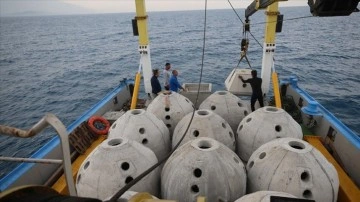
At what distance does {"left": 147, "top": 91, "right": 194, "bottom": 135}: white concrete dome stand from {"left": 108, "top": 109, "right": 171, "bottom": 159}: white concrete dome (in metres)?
1.28

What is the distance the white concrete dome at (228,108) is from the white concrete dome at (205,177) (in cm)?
405

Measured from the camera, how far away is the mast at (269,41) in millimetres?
13516

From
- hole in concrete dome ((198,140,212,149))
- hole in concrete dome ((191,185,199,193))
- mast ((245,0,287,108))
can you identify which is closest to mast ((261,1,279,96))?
mast ((245,0,287,108))

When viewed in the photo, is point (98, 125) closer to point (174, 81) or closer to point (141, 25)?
point (174, 81)

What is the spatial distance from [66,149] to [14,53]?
58.1 metres

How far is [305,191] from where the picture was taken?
21.2 feet

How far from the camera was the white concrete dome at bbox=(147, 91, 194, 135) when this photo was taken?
10.7 metres

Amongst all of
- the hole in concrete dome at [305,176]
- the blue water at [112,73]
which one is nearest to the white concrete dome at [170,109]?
the hole in concrete dome at [305,176]

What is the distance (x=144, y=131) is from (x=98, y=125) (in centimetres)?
406

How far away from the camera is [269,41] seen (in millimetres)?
14133

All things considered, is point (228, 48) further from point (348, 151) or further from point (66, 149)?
point (66, 149)

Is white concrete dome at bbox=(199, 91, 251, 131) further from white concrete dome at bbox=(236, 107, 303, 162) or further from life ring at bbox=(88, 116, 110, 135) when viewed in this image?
life ring at bbox=(88, 116, 110, 135)

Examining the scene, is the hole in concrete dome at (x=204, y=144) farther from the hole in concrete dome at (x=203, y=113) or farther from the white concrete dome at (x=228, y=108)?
the white concrete dome at (x=228, y=108)

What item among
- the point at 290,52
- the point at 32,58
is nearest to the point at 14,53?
the point at 32,58
